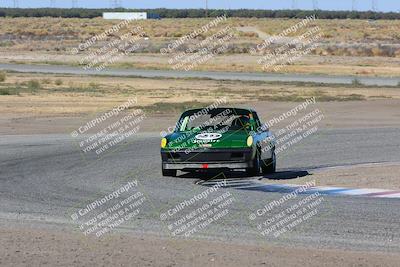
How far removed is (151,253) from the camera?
11.1 meters

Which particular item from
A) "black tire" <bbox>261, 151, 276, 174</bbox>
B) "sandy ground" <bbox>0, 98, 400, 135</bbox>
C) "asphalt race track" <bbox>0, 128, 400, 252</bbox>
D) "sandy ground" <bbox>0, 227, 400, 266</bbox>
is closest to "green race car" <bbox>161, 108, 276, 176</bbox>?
"black tire" <bbox>261, 151, 276, 174</bbox>

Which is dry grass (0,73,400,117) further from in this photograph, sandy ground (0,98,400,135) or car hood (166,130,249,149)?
car hood (166,130,249,149)

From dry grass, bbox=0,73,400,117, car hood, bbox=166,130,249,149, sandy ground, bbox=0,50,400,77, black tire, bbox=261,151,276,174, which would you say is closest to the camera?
car hood, bbox=166,130,249,149

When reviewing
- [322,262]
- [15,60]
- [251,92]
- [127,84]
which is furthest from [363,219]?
[15,60]

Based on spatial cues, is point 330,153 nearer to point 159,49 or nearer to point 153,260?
point 153,260

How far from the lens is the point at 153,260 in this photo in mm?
10656

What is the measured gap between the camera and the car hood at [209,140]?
61.9 feet

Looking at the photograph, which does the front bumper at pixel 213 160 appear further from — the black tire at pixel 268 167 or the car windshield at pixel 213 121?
the black tire at pixel 268 167

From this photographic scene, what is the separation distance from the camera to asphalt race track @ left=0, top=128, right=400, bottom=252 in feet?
41.0

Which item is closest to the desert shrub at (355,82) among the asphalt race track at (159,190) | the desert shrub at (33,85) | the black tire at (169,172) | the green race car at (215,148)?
the desert shrub at (33,85)

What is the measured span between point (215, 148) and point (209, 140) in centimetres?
21

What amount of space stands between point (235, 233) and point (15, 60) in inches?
2715

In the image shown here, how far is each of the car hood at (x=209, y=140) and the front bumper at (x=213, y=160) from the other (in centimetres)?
12

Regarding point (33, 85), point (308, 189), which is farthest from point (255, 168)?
point (33, 85)
